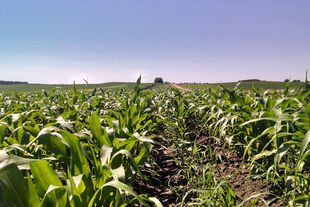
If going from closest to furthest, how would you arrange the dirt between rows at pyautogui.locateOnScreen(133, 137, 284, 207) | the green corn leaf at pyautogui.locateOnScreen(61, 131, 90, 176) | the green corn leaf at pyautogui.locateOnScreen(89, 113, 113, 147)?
the green corn leaf at pyautogui.locateOnScreen(61, 131, 90, 176) < the green corn leaf at pyautogui.locateOnScreen(89, 113, 113, 147) < the dirt between rows at pyautogui.locateOnScreen(133, 137, 284, 207)

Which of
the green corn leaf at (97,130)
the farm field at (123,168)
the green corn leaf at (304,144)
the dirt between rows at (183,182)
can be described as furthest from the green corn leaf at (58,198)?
the green corn leaf at (304,144)

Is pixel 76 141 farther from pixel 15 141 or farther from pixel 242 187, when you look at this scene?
pixel 242 187

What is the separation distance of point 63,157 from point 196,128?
→ 128 inches

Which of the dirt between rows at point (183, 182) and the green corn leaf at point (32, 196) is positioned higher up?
the green corn leaf at point (32, 196)

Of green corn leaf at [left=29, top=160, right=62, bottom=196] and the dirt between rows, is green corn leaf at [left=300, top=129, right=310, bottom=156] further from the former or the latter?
green corn leaf at [left=29, top=160, right=62, bottom=196]

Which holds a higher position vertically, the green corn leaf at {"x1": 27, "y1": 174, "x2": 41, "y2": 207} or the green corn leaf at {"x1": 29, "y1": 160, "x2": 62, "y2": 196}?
the green corn leaf at {"x1": 29, "y1": 160, "x2": 62, "y2": 196}

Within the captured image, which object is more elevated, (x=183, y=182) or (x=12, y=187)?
(x=12, y=187)

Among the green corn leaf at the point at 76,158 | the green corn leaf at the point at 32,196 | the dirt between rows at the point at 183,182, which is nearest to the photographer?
the green corn leaf at the point at 32,196

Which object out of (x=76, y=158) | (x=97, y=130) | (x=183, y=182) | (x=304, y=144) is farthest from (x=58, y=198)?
(x=183, y=182)

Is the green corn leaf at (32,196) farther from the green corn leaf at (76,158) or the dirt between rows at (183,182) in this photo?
the dirt between rows at (183,182)

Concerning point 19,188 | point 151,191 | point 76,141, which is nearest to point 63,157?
point 76,141

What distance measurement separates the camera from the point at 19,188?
0.86m

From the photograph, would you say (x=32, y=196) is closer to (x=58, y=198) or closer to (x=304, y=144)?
(x=58, y=198)

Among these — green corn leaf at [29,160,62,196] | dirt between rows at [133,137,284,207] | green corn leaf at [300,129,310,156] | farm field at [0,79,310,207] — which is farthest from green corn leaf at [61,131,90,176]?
green corn leaf at [300,129,310,156]
